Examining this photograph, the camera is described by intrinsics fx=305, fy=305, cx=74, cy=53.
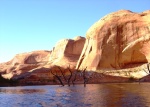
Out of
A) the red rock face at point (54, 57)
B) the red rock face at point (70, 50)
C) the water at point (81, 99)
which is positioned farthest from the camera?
the red rock face at point (70, 50)

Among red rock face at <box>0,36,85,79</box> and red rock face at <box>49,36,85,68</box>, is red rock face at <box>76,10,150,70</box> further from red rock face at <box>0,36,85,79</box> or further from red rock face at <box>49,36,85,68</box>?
red rock face at <box>49,36,85,68</box>

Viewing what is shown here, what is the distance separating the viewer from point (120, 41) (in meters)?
78.8

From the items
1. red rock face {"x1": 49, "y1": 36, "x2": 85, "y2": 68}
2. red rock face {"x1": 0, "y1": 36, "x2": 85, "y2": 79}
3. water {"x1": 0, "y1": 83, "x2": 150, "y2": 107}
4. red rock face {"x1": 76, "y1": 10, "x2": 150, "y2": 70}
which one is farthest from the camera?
red rock face {"x1": 49, "y1": 36, "x2": 85, "y2": 68}

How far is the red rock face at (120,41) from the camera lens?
7438cm

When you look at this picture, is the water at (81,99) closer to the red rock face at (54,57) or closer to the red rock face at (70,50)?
the red rock face at (54,57)

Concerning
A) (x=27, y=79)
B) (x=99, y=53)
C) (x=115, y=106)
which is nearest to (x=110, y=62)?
Answer: (x=99, y=53)

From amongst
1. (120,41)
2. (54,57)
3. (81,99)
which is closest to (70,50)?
(54,57)

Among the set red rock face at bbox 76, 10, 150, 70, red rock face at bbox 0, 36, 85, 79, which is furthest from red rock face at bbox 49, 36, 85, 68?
red rock face at bbox 76, 10, 150, 70

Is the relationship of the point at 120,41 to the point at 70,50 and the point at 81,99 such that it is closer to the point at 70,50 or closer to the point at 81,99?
the point at 70,50

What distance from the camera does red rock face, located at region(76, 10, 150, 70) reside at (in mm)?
74375

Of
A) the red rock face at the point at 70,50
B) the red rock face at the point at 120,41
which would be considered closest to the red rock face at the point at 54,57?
the red rock face at the point at 70,50

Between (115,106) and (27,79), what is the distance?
2166 inches

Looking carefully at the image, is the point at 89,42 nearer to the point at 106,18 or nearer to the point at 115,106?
the point at 106,18

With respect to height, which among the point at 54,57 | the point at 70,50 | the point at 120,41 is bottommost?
the point at 54,57
